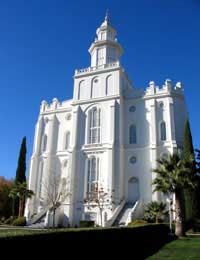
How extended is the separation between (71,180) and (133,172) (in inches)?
341

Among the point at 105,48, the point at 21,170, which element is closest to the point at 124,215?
the point at 21,170

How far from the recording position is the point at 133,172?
113ft

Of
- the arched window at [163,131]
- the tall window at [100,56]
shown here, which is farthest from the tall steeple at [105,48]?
the arched window at [163,131]

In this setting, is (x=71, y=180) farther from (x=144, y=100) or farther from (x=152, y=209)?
(x=144, y=100)

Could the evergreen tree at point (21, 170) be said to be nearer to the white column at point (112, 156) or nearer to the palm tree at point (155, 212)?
the white column at point (112, 156)

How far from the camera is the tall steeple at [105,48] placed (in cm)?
4344

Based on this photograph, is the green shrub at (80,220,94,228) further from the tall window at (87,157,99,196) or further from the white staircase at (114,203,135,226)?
the tall window at (87,157,99,196)

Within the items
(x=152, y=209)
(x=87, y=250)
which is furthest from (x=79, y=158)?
(x=87, y=250)

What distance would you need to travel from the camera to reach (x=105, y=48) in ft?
144

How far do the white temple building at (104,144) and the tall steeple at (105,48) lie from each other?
0.82ft

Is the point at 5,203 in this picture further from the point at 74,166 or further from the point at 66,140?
the point at 74,166

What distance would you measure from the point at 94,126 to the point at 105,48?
1475 cm

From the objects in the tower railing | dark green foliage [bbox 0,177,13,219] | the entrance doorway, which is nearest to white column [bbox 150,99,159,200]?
the entrance doorway

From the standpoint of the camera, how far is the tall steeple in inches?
1710
